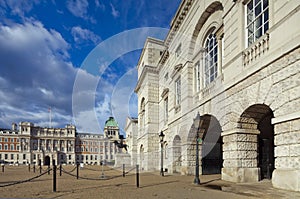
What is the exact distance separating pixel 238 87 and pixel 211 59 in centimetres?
525

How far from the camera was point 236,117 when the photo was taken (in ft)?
38.6

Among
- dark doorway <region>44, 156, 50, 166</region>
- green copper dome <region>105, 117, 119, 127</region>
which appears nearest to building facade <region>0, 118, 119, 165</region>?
dark doorway <region>44, 156, 50, 166</region>

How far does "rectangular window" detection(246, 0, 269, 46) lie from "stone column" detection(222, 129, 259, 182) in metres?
4.32

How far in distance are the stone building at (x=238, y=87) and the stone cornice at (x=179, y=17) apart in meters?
0.08

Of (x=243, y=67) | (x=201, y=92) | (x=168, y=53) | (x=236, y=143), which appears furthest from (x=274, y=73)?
(x=168, y=53)

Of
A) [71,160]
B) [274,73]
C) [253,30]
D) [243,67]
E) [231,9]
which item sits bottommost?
[71,160]

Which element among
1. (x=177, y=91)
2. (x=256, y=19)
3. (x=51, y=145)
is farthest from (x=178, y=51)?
(x=51, y=145)

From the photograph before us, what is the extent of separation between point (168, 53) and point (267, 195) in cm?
1925

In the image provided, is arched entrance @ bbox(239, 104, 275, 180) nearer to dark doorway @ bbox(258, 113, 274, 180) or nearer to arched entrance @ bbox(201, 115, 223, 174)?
dark doorway @ bbox(258, 113, 274, 180)

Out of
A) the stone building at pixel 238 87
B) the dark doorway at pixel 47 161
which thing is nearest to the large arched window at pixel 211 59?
the stone building at pixel 238 87

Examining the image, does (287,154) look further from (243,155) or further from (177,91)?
(177,91)

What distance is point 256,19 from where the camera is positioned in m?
11.3

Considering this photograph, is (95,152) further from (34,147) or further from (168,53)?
(168,53)

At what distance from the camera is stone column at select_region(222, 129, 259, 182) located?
11500mm
